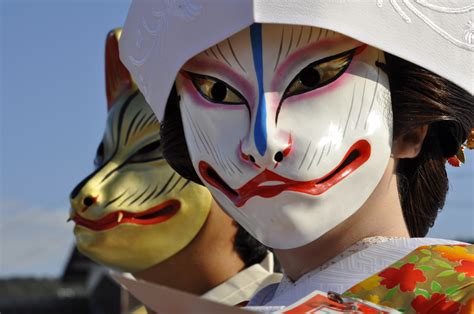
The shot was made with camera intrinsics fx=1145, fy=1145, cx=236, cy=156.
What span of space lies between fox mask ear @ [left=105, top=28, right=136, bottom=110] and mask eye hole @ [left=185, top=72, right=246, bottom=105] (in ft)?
4.31

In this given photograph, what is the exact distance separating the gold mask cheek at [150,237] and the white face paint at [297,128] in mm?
1034

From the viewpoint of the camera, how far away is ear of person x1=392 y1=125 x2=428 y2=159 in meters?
2.10

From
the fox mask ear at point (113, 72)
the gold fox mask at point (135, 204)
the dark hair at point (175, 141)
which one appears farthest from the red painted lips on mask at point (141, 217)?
the dark hair at point (175, 141)

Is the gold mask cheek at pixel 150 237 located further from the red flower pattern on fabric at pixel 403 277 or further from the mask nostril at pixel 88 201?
the red flower pattern on fabric at pixel 403 277

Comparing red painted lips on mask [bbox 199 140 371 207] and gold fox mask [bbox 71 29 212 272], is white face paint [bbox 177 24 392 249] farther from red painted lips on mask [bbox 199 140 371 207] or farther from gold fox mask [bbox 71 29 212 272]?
gold fox mask [bbox 71 29 212 272]

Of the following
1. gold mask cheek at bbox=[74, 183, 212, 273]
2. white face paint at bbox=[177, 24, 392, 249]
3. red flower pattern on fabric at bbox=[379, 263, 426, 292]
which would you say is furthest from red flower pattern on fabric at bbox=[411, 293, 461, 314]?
gold mask cheek at bbox=[74, 183, 212, 273]

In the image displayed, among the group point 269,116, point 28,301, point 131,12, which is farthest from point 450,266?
point 28,301

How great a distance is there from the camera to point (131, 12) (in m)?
2.31

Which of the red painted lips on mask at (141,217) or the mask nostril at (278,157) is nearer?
the mask nostril at (278,157)

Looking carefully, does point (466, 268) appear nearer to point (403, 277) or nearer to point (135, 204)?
point (403, 277)

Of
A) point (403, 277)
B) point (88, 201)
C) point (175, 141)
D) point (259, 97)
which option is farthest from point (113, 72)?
point (403, 277)

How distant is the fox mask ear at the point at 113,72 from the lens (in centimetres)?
344

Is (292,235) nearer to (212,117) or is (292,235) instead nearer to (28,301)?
(212,117)

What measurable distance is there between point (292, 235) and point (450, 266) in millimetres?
277
